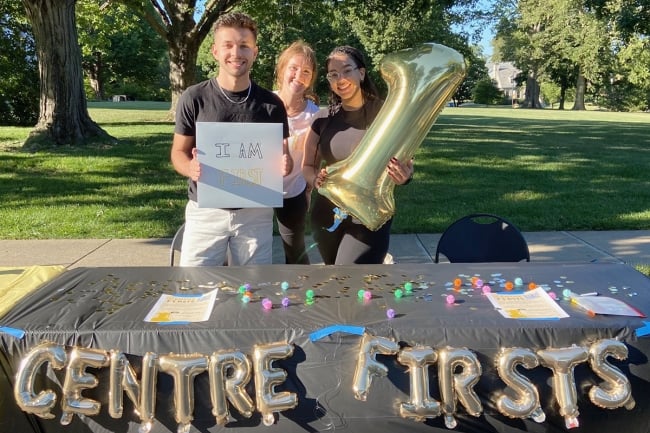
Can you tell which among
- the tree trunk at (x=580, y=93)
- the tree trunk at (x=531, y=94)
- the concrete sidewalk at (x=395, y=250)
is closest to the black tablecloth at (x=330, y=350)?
the concrete sidewalk at (x=395, y=250)

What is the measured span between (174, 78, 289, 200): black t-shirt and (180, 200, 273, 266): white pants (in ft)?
1.33

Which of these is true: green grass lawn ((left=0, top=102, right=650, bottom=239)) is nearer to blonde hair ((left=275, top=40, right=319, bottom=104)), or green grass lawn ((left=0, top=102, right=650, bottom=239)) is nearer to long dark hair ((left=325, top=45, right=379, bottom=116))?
blonde hair ((left=275, top=40, right=319, bottom=104))

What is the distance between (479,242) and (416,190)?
4276 mm

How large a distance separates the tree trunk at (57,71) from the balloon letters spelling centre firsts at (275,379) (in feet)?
30.9

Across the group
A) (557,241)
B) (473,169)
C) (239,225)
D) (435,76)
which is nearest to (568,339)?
(435,76)

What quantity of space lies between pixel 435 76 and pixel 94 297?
158 cm

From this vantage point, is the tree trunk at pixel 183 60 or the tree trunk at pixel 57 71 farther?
the tree trunk at pixel 183 60

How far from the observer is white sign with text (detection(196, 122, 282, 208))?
2379 millimetres

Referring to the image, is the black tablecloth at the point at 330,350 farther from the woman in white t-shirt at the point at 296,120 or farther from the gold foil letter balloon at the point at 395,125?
the woman in white t-shirt at the point at 296,120

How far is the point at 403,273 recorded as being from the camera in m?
2.39

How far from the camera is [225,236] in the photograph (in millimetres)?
2596

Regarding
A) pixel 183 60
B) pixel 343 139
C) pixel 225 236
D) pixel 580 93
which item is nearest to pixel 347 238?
pixel 343 139

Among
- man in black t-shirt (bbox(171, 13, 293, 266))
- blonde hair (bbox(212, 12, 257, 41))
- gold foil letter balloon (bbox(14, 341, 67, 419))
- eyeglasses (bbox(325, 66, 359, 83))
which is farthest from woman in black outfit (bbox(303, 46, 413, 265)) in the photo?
gold foil letter balloon (bbox(14, 341, 67, 419))

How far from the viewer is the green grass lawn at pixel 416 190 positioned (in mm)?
5742
